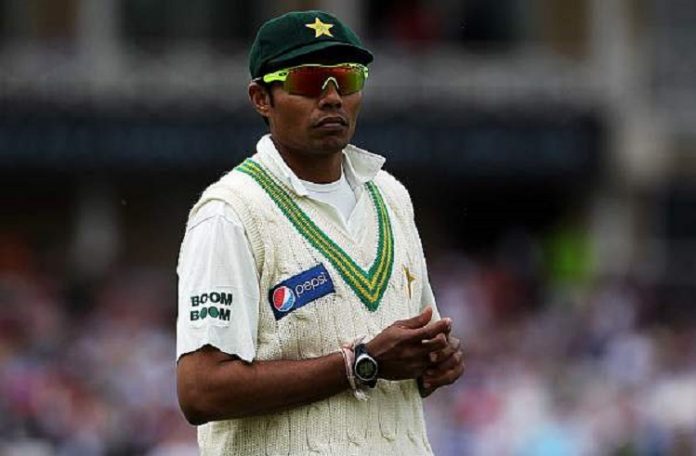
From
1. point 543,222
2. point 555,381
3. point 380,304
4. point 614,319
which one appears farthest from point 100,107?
point 380,304

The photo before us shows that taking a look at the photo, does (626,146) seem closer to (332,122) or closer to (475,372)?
(475,372)

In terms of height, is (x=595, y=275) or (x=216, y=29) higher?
(x=216, y=29)

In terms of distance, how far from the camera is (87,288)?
774 inches

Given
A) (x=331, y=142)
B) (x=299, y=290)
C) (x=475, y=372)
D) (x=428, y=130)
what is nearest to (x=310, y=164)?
(x=331, y=142)

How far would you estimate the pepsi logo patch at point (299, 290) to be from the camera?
5.06 metres

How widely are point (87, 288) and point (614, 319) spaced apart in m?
5.20

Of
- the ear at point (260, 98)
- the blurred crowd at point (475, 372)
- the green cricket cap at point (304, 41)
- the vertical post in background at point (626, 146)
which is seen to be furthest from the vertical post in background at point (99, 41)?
the green cricket cap at point (304, 41)

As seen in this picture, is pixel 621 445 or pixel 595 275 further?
pixel 595 275

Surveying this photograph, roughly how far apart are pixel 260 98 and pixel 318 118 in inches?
7.2

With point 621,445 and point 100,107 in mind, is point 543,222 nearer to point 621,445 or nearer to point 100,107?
point 100,107

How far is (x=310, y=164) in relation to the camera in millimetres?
5250

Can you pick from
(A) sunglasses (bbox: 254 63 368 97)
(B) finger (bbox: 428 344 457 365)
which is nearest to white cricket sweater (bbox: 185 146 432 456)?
(B) finger (bbox: 428 344 457 365)

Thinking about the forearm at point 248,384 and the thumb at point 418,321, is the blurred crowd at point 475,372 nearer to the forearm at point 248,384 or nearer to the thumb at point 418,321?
the forearm at point 248,384

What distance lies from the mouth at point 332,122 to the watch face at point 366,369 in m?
0.58
